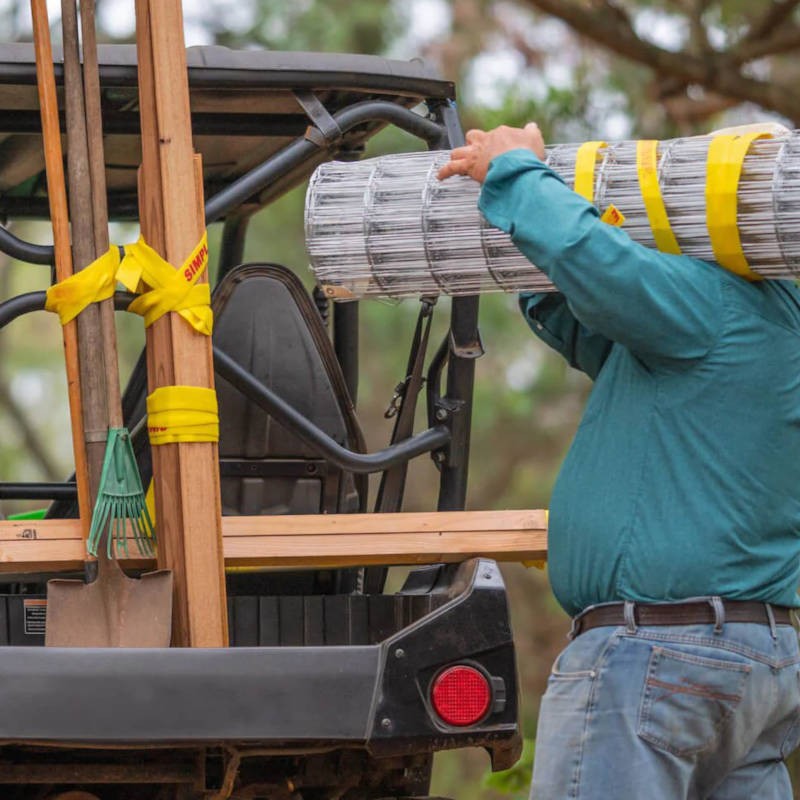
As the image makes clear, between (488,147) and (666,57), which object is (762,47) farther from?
(488,147)

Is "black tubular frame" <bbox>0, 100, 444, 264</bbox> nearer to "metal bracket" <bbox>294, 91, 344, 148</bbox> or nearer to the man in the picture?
"metal bracket" <bbox>294, 91, 344, 148</bbox>

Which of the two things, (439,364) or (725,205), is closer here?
(725,205)

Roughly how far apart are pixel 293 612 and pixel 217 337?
70 centimetres

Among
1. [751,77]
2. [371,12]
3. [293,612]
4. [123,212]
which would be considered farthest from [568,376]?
[293,612]

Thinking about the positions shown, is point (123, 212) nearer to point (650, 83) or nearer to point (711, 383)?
point (711, 383)

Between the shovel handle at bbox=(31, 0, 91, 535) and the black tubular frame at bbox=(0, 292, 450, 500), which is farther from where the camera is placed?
the black tubular frame at bbox=(0, 292, 450, 500)

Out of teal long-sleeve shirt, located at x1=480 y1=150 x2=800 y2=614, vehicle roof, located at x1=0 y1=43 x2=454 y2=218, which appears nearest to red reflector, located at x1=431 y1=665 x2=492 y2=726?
teal long-sleeve shirt, located at x1=480 y1=150 x2=800 y2=614

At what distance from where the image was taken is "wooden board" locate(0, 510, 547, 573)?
3.64 m

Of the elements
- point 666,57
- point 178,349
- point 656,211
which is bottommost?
point 178,349

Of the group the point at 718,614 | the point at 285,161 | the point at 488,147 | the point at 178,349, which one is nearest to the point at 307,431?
the point at 178,349

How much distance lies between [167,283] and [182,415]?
0.92 ft

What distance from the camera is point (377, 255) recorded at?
3.35 metres

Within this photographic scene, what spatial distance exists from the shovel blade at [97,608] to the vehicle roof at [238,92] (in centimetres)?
114

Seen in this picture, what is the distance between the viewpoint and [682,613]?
9.69 ft
